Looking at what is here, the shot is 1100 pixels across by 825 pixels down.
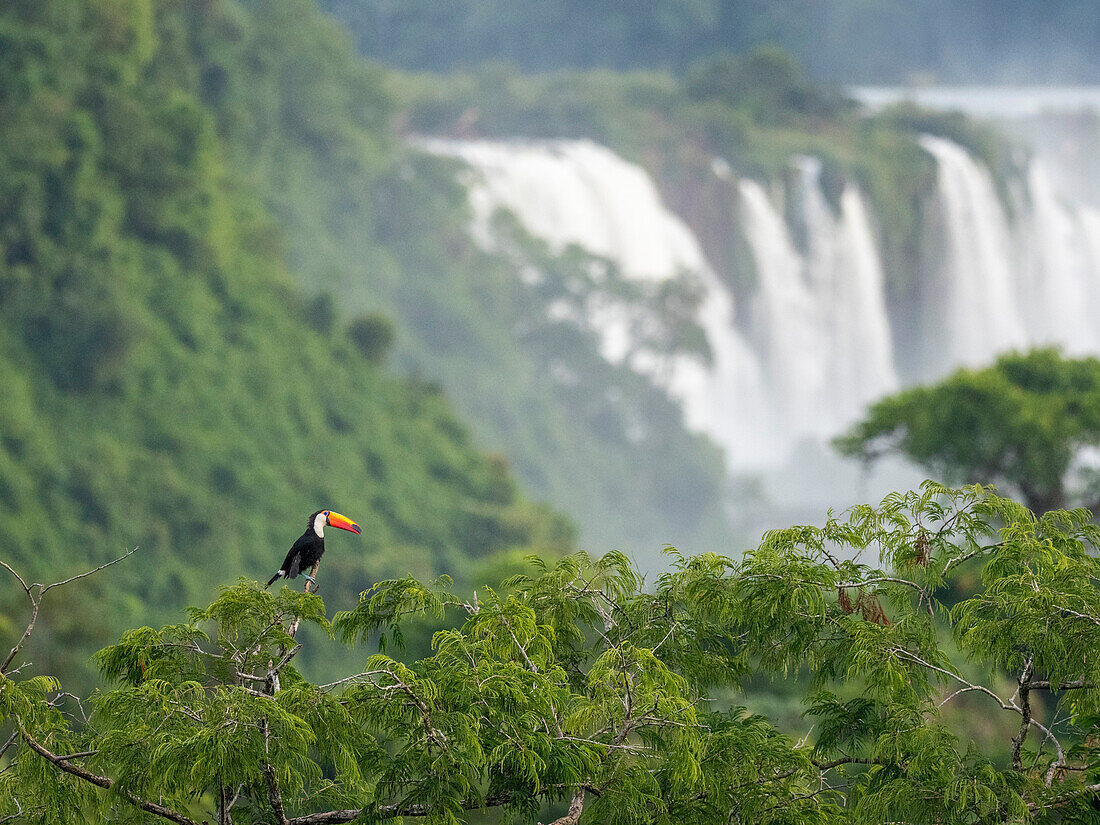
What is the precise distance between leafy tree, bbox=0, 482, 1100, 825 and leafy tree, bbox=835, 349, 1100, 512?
38.8ft

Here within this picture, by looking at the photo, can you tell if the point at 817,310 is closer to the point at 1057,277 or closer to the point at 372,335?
the point at 1057,277

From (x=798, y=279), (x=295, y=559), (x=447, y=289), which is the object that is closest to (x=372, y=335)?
(x=447, y=289)

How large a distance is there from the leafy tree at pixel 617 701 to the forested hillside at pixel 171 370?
10441mm

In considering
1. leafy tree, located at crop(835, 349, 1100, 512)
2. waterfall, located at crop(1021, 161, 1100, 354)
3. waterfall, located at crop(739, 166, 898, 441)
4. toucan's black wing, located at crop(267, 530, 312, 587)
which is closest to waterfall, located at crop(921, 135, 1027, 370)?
waterfall, located at crop(1021, 161, 1100, 354)

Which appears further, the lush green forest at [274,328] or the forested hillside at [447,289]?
the forested hillside at [447,289]

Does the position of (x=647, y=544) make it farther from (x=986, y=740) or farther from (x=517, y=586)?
(x=517, y=586)

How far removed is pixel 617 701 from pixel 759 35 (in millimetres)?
43273

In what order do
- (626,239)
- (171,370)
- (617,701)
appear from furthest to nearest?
(626,239)
(171,370)
(617,701)

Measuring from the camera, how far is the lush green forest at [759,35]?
41.6 m

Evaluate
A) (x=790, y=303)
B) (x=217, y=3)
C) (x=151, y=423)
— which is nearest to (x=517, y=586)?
(x=151, y=423)

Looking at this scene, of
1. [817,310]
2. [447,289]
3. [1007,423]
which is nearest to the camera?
[1007,423]

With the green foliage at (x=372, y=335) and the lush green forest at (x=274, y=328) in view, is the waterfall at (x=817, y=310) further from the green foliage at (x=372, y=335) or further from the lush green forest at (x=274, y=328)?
the green foliage at (x=372, y=335)

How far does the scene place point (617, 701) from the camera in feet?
13.0

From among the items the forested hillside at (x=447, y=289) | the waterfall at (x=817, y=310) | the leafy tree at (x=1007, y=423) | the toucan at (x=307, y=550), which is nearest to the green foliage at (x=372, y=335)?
the forested hillside at (x=447, y=289)
